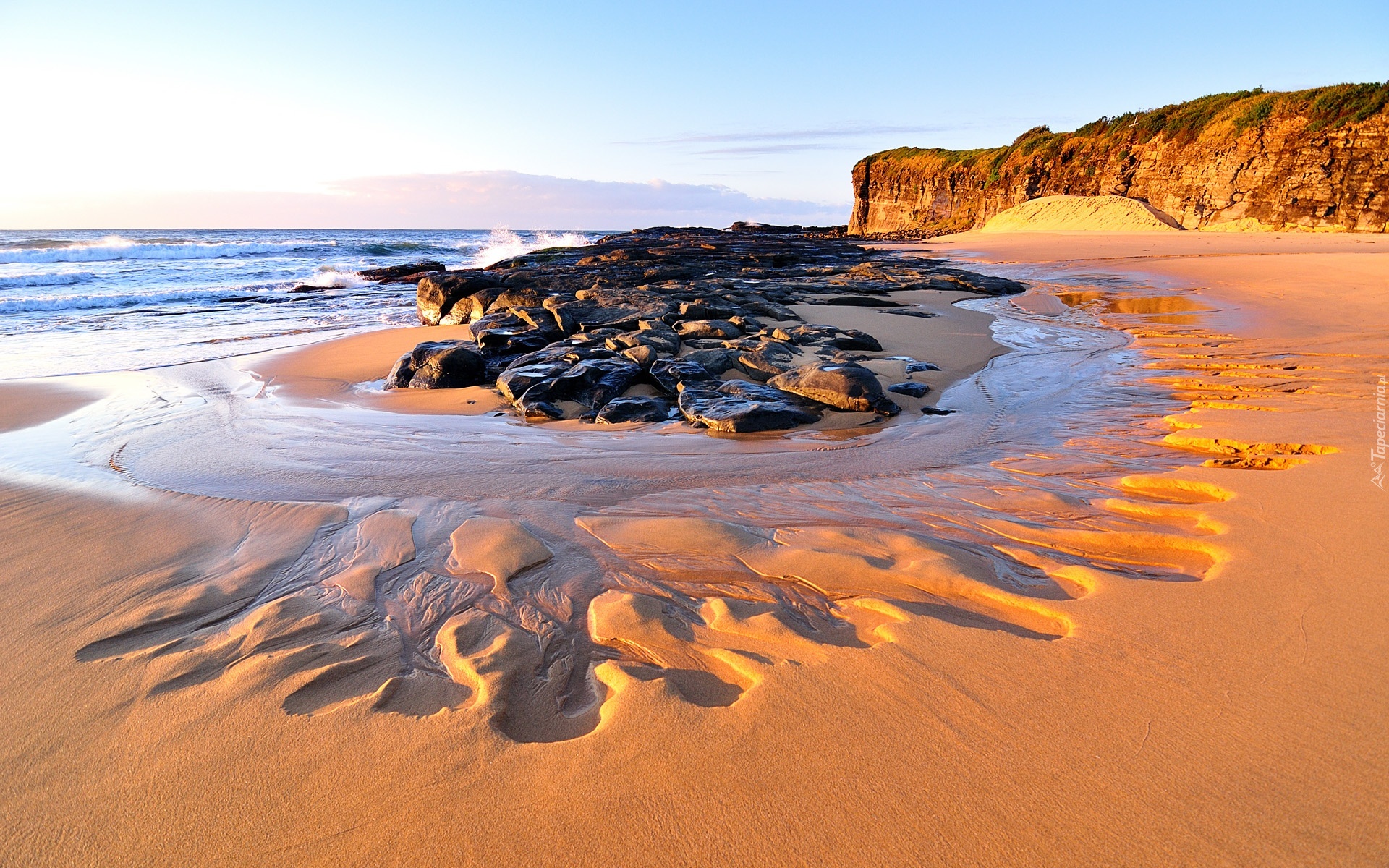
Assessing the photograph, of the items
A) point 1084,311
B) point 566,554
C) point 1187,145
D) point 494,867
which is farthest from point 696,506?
point 1187,145

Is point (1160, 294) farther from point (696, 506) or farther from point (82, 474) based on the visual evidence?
point (82, 474)

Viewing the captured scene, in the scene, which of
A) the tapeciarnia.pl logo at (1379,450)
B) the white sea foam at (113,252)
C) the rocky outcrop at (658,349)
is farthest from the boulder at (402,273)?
the tapeciarnia.pl logo at (1379,450)

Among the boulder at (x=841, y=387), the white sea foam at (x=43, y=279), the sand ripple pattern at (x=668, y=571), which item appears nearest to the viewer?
the sand ripple pattern at (x=668, y=571)

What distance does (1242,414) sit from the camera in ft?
11.7

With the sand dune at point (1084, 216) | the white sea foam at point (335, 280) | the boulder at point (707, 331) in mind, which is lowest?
the boulder at point (707, 331)

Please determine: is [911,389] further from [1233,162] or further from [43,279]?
[1233,162]

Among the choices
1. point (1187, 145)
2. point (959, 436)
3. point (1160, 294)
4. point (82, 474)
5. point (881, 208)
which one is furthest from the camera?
point (881, 208)

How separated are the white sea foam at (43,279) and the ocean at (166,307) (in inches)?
1.7

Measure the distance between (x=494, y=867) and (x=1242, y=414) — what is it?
4.28m

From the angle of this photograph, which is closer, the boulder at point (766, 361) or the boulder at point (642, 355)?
the boulder at point (642, 355)

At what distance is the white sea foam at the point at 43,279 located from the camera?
17.5m

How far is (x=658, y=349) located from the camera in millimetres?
5914

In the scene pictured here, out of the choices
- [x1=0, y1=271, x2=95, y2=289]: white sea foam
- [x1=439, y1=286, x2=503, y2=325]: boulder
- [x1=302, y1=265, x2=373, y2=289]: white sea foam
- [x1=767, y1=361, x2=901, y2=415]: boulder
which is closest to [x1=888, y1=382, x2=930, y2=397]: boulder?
[x1=767, y1=361, x2=901, y2=415]: boulder

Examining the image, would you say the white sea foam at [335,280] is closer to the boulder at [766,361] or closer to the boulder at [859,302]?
the boulder at [859,302]
